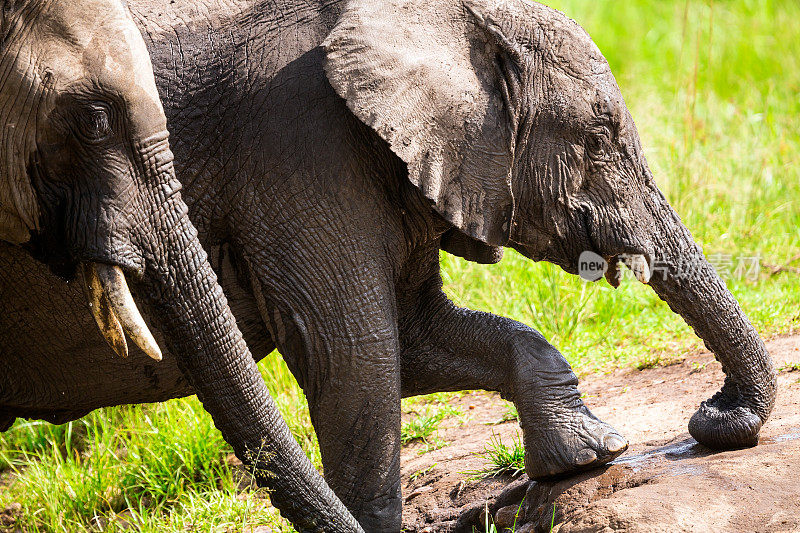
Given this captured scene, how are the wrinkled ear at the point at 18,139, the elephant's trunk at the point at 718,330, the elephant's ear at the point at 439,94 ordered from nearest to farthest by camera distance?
the wrinkled ear at the point at 18,139 < the elephant's ear at the point at 439,94 < the elephant's trunk at the point at 718,330

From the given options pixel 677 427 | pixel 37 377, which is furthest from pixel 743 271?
pixel 37 377

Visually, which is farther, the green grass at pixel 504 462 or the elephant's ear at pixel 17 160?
the green grass at pixel 504 462

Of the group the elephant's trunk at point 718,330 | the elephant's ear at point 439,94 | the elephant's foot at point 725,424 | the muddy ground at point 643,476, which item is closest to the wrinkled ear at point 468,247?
the elephant's ear at point 439,94

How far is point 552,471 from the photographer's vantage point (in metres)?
4.39

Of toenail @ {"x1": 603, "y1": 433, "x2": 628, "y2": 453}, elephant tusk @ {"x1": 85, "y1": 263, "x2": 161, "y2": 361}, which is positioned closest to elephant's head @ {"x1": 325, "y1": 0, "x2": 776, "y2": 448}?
toenail @ {"x1": 603, "y1": 433, "x2": 628, "y2": 453}

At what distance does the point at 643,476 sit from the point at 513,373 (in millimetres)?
610

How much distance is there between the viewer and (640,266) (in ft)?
14.6

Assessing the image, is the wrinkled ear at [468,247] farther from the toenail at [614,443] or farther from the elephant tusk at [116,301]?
the elephant tusk at [116,301]

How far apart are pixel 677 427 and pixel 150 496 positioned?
7.94 feet

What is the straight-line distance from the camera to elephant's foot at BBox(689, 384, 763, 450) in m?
4.43

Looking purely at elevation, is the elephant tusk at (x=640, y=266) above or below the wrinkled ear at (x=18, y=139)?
below

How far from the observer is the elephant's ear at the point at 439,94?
13.3 ft

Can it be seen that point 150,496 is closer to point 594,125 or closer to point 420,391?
point 420,391

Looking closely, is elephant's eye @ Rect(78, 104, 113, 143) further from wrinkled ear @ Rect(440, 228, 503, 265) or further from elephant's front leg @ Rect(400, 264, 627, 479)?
elephant's front leg @ Rect(400, 264, 627, 479)
